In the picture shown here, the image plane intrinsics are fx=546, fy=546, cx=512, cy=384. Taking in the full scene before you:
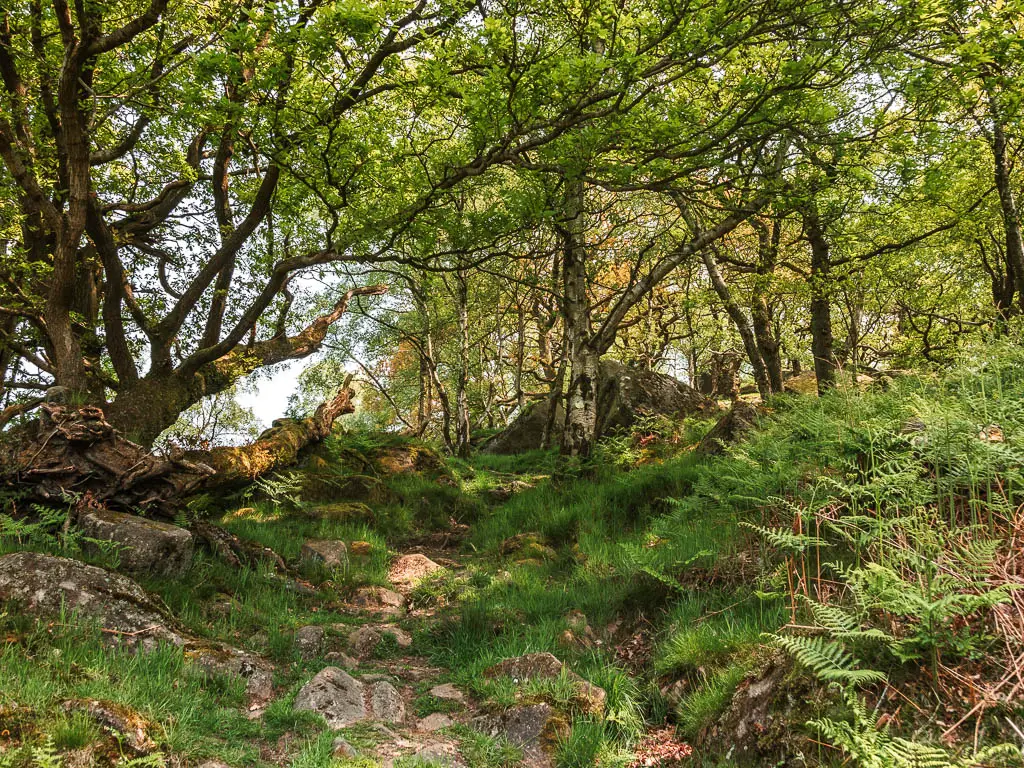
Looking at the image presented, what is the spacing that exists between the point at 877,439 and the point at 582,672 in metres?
3.27

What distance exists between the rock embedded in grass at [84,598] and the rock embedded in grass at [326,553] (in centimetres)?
280

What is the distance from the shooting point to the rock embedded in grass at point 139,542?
18.6 feet

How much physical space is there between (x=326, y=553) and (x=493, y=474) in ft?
25.3

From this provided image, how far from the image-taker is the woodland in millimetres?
3371

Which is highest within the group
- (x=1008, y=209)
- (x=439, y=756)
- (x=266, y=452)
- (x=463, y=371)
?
(x=1008, y=209)

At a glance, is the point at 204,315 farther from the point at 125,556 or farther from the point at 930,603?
the point at 930,603

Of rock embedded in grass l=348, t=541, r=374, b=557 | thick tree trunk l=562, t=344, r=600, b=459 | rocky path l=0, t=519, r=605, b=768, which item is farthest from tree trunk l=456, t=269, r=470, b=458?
rocky path l=0, t=519, r=605, b=768

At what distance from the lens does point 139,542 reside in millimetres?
5812

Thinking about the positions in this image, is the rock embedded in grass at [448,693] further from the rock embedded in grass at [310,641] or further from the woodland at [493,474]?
the rock embedded in grass at [310,641]

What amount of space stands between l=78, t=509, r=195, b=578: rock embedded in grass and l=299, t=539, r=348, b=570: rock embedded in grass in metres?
1.83

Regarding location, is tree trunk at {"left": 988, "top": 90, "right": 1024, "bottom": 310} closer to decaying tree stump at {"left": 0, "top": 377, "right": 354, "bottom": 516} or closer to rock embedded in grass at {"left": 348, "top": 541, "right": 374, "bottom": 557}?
rock embedded in grass at {"left": 348, "top": 541, "right": 374, "bottom": 557}

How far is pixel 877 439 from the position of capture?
15.3 feet

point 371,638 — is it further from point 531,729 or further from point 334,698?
point 531,729

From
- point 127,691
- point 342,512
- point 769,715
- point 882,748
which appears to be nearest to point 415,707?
point 127,691
